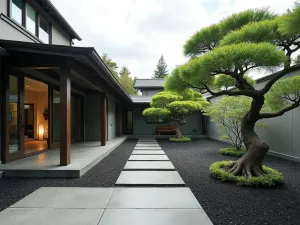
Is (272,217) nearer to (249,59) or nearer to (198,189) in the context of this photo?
(198,189)

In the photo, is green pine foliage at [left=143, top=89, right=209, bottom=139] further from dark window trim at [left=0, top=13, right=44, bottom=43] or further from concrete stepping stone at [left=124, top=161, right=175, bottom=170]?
dark window trim at [left=0, top=13, right=44, bottom=43]

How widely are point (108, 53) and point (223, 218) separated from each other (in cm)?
3939

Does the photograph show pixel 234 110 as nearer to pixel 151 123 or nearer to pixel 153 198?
pixel 153 198

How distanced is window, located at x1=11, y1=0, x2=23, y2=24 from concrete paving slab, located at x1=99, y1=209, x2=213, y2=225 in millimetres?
5524

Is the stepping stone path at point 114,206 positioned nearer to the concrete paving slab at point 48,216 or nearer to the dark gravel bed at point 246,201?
the concrete paving slab at point 48,216

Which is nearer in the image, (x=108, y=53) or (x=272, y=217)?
(x=272, y=217)

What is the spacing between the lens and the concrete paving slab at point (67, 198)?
283 cm

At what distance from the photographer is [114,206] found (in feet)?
9.18

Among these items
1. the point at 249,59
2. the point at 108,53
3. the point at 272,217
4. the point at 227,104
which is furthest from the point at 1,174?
the point at 108,53

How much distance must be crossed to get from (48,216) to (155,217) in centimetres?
129

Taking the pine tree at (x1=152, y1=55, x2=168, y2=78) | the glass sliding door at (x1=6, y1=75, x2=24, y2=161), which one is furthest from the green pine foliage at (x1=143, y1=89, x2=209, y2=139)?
the pine tree at (x1=152, y1=55, x2=168, y2=78)

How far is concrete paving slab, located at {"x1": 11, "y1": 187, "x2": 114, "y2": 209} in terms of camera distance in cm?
283

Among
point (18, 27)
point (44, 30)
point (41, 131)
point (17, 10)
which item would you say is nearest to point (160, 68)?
point (41, 131)

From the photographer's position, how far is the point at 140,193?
10.9ft
